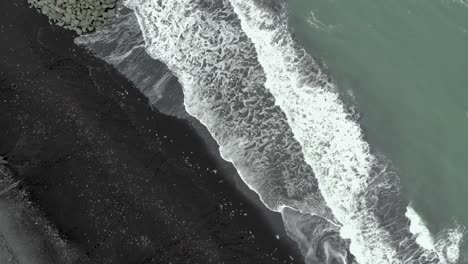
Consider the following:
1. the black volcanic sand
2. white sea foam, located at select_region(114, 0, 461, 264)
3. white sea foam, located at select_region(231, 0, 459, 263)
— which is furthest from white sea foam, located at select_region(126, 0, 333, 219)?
the black volcanic sand

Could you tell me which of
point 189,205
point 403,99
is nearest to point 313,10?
point 403,99

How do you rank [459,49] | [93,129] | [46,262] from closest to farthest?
1. [46,262]
2. [93,129]
3. [459,49]

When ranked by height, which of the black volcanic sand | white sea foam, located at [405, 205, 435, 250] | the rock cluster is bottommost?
the black volcanic sand

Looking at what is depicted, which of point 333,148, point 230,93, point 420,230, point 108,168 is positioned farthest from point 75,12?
point 420,230

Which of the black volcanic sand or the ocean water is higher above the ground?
the ocean water

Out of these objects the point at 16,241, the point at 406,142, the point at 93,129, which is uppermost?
the point at 406,142

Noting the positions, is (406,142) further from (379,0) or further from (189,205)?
(189,205)

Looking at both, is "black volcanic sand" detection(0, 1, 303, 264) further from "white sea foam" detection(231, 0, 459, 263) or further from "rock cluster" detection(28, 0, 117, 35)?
"white sea foam" detection(231, 0, 459, 263)

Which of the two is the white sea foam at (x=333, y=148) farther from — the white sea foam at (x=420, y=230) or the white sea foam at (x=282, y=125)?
the white sea foam at (x=420, y=230)
